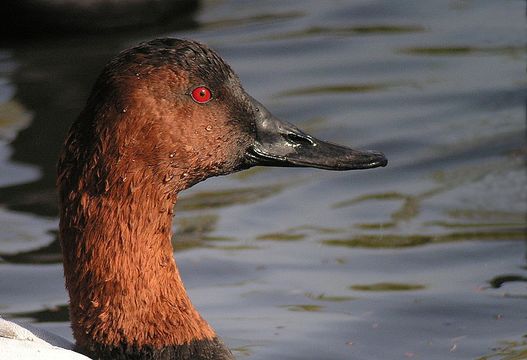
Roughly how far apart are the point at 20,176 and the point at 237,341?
8.82ft

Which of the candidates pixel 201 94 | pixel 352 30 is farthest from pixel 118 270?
pixel 352 30

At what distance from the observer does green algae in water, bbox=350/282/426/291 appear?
22.6 ft

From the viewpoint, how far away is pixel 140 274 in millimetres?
5078

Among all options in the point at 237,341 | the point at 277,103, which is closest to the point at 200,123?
the point at 237,341

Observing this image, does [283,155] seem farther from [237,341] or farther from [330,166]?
[237,341]

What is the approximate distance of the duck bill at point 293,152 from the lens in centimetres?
548

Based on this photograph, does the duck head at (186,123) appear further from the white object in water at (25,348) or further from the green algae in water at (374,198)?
the green algae in water at (374,198)

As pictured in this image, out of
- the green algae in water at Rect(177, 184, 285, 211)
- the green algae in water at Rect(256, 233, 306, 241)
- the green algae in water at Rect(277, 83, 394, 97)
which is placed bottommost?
the green algae in water at Rect(256, 233, 306, 241)

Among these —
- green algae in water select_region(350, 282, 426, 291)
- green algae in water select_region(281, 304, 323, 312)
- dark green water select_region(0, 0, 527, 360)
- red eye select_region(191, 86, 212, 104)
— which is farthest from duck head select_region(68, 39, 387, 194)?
green algae in water select_region(350, 282, 426, 291)

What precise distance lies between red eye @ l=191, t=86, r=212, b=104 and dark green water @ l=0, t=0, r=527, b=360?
137 cm

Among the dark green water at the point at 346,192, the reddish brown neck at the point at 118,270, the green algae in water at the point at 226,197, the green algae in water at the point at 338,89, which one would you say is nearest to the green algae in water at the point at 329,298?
the dark green water at the point at 346,192

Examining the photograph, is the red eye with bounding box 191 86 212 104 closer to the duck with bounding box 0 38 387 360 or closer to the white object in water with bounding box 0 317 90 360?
the duck with bounding box 0 38 387 360

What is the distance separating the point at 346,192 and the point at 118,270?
333 cm

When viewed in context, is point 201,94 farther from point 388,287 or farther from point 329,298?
point 388,287
